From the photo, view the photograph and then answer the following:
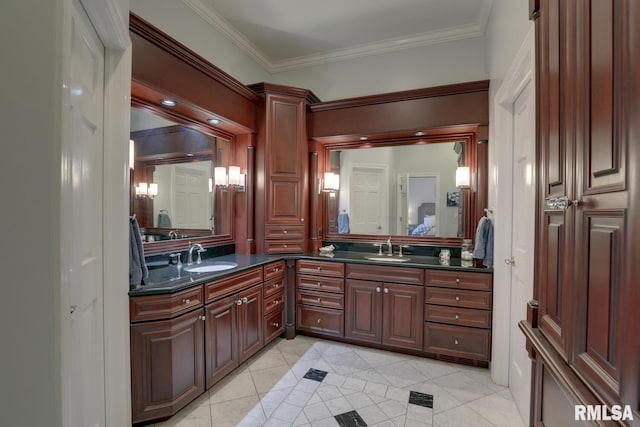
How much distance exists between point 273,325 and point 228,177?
1.57m

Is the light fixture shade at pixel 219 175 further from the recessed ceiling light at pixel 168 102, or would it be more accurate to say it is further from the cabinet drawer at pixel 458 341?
the cabinet drawer at pixel 458 341

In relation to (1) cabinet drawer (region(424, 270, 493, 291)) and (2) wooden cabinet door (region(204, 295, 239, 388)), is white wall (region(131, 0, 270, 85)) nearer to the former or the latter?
(2) wooden cabinet door (region(204, 295, 239, 388))

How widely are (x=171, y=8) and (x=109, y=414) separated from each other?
2987 millimetres

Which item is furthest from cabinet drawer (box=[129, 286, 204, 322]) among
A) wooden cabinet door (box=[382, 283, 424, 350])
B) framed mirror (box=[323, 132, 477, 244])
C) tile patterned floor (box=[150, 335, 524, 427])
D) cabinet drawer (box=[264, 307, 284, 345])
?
framed mirror (box=[323, 132, 477, 244])

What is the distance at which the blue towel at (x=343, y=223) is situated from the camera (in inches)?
133

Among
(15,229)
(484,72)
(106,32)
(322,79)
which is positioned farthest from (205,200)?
(484,72)

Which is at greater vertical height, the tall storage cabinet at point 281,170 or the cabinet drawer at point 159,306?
the tall storage cabinet at point 281,170

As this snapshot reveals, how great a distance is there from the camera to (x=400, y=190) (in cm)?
315

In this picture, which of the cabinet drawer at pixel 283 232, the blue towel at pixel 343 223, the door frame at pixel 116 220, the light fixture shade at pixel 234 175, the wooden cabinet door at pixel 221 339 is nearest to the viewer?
the door frame at pixel 116 220

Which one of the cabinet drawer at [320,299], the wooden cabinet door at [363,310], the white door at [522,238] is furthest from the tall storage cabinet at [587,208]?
the cabinet drawer at [320,299]

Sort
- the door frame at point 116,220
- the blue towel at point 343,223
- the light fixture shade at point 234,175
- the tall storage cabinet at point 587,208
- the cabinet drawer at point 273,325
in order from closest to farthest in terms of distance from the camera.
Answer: the tall storage cabinet at point 587,208 → the door frame at point 116,220 → the cabinet drawer at point 273,325 → the light fixture shade at point 234,175 → the blue towel at point 343,223

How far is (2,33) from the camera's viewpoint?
1.75ft

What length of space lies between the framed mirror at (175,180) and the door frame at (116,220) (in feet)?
2.35

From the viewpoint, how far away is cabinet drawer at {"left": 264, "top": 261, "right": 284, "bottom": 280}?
2.63 m
